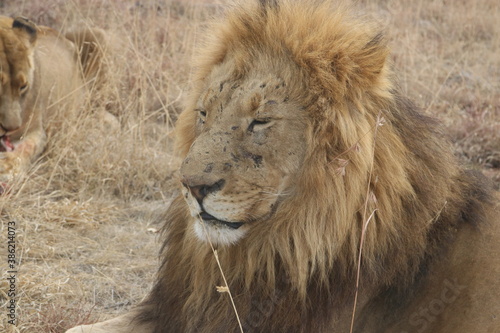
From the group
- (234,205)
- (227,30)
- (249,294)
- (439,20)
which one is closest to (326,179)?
(234,205)

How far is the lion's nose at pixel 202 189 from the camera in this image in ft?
7.74

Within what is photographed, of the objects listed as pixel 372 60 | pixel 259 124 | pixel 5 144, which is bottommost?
pixel 5 144

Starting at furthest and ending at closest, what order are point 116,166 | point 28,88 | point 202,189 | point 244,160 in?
point 28,88 → point 116,166 → point 244,160 → point 202,189

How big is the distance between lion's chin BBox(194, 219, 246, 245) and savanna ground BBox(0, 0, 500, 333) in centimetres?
110

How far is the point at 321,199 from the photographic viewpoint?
2.46 meters

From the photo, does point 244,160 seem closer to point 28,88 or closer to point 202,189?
point 202,189

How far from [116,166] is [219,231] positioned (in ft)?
10.0

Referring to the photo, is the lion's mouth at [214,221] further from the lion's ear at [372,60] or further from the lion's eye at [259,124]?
the lion's ear at [372,60]

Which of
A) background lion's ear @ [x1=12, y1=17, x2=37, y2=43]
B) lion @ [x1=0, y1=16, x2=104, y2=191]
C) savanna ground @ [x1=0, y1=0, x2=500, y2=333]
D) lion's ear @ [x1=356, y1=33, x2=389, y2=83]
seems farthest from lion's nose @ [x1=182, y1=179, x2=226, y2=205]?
background lion's ear @ [x1=12, y1=17, x2=37, y2=43]

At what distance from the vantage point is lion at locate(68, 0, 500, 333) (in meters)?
2.47

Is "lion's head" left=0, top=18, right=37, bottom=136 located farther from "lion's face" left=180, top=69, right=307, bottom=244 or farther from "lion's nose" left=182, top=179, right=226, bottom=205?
"lion's nose" left=182, top=179, right=226, bottom=205

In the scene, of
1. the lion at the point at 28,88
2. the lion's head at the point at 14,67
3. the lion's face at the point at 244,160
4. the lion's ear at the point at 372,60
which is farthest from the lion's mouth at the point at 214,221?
the lion's head at the point at 14,67

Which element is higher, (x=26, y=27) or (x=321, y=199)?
(x=321, y=199)

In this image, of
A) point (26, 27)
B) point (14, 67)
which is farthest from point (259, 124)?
point (26, 27)
